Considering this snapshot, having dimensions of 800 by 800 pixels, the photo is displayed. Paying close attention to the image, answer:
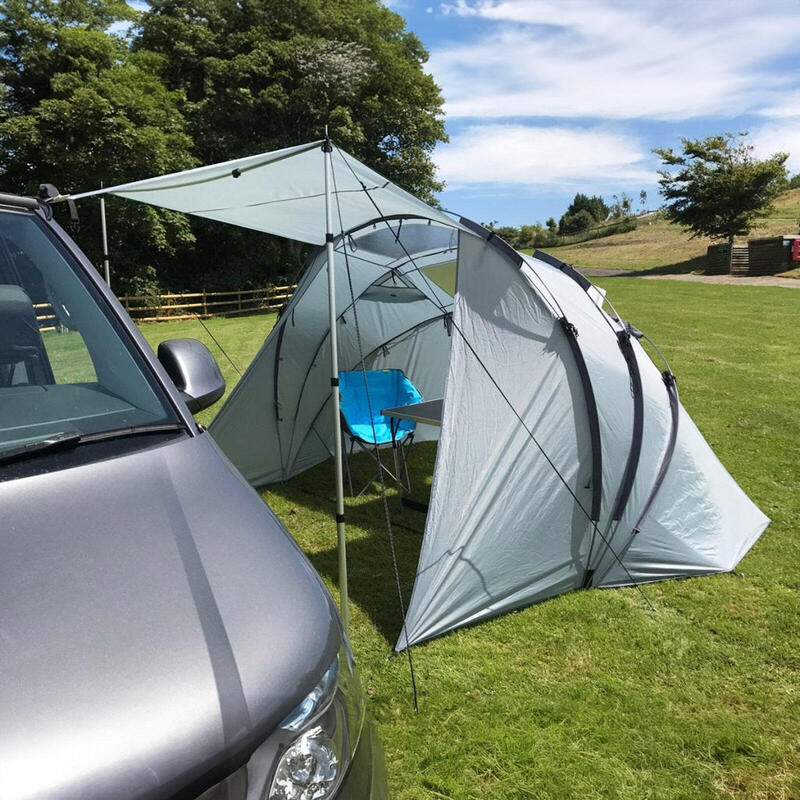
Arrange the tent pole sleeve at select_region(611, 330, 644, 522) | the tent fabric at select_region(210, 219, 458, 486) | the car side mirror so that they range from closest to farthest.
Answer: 1. the car side mirror
2. the tent pole sleeve at select_region(611, 330, 644, 522)
3. the tent fabric at select_region(210, 219, 458, 486)

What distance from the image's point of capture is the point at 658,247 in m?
42.1

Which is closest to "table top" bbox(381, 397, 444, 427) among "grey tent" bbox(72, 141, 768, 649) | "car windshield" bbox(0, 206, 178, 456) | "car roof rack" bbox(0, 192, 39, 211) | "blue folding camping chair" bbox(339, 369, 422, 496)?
"blue folding camping chair" bbox(339, 369, 422, 496)

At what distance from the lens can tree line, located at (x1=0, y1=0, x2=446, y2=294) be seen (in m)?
19.9

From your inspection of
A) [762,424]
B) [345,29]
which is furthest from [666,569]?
[345,29]

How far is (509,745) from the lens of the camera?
2764mm

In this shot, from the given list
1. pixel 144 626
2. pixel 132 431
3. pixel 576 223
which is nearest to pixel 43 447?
pixel 132 431

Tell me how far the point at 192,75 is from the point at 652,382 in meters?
26.2

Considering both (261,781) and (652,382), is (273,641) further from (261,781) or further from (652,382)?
(652,382)

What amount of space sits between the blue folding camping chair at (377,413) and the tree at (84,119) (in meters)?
16.5

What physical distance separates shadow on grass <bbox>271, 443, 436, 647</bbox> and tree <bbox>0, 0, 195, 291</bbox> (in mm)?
16806

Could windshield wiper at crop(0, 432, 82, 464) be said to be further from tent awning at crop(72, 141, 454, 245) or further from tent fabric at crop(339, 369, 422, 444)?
tent fabric at crop(339, 369, 422, 444)

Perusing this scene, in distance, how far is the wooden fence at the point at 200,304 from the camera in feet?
67.7

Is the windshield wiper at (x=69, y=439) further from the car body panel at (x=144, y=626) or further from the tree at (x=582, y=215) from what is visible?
the tree at (x=582, y=215)

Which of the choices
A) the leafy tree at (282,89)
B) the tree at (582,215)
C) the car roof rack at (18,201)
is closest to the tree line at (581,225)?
the tree at (582,215)
